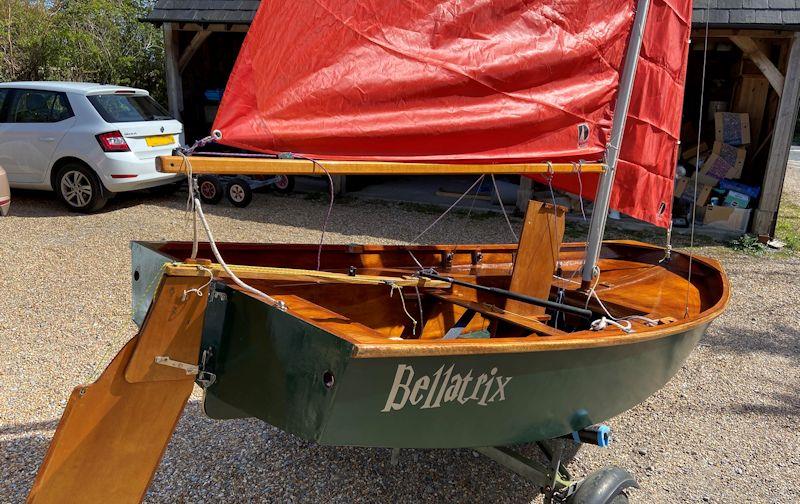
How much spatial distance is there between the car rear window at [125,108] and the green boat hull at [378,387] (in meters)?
6.65

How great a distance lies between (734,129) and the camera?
9.40 metres

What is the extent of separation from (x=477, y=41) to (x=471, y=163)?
→ 572 millimetres

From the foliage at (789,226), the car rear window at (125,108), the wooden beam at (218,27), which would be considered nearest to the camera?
the car rear window at (125,108)

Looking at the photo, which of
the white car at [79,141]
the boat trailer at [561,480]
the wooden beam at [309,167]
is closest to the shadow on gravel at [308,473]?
the boat trailer at [561,480]

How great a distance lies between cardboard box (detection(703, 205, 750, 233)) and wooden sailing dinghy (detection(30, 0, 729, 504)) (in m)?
5.41

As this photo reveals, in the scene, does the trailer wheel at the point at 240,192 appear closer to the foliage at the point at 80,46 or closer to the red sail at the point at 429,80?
the foliage at the point at 80,46

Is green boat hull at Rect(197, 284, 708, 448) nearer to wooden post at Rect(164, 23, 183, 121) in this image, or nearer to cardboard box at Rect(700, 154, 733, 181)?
cardboard box at Rect(700, 154, 733, 181)

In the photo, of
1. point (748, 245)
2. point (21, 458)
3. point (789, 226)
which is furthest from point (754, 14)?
point (21, 458)

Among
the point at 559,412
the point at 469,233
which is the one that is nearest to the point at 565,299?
the point at 559,412

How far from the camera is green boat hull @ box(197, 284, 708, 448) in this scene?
218 centimetres

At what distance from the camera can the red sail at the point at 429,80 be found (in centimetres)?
258

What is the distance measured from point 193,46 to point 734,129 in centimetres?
828

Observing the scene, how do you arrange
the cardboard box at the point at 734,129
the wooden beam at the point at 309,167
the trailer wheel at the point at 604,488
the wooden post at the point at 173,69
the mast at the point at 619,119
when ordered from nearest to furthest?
the wooden beam at the point at 309,167 < the trailer wheel at the point at 604,488 < the mast at the point at 619,119 < the cardboard box at the point at 734,129 < the wooden post at the point at 173,69

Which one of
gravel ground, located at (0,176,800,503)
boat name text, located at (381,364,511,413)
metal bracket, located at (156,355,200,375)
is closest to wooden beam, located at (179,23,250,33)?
gravel ground, located at (0,176,800,503)
